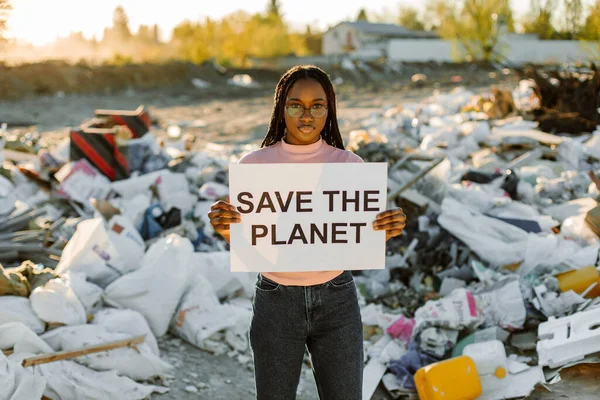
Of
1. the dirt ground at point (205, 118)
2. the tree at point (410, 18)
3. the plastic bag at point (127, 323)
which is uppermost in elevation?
the tree at point (410, 18)

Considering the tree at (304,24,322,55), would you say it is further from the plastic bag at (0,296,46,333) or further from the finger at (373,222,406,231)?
the finger at (373,222,406,231)

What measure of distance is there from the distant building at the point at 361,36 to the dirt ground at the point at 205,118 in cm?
2680

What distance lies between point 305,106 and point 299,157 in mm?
169

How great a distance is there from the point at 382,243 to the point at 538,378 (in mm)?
1799

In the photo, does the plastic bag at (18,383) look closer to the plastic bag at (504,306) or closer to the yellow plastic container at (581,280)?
the plastic bag at (504,306)

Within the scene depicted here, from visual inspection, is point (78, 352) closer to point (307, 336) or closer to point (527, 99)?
point (307, 336)

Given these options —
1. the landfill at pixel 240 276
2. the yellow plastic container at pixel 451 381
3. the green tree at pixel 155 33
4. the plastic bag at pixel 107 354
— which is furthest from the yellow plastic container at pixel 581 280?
the green tree at pixel 155 33

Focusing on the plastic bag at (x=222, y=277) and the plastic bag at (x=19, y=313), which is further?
the plastic bag at (x=222, y=277)

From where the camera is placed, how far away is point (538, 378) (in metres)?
3.25

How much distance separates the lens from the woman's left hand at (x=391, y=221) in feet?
6.31

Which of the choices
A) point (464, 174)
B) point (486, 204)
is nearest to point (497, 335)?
point (486, 204)

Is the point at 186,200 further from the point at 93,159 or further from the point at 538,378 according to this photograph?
the point at 538,378

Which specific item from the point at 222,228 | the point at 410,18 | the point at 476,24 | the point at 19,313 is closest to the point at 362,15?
the point at 410,18

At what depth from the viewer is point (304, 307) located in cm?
184
